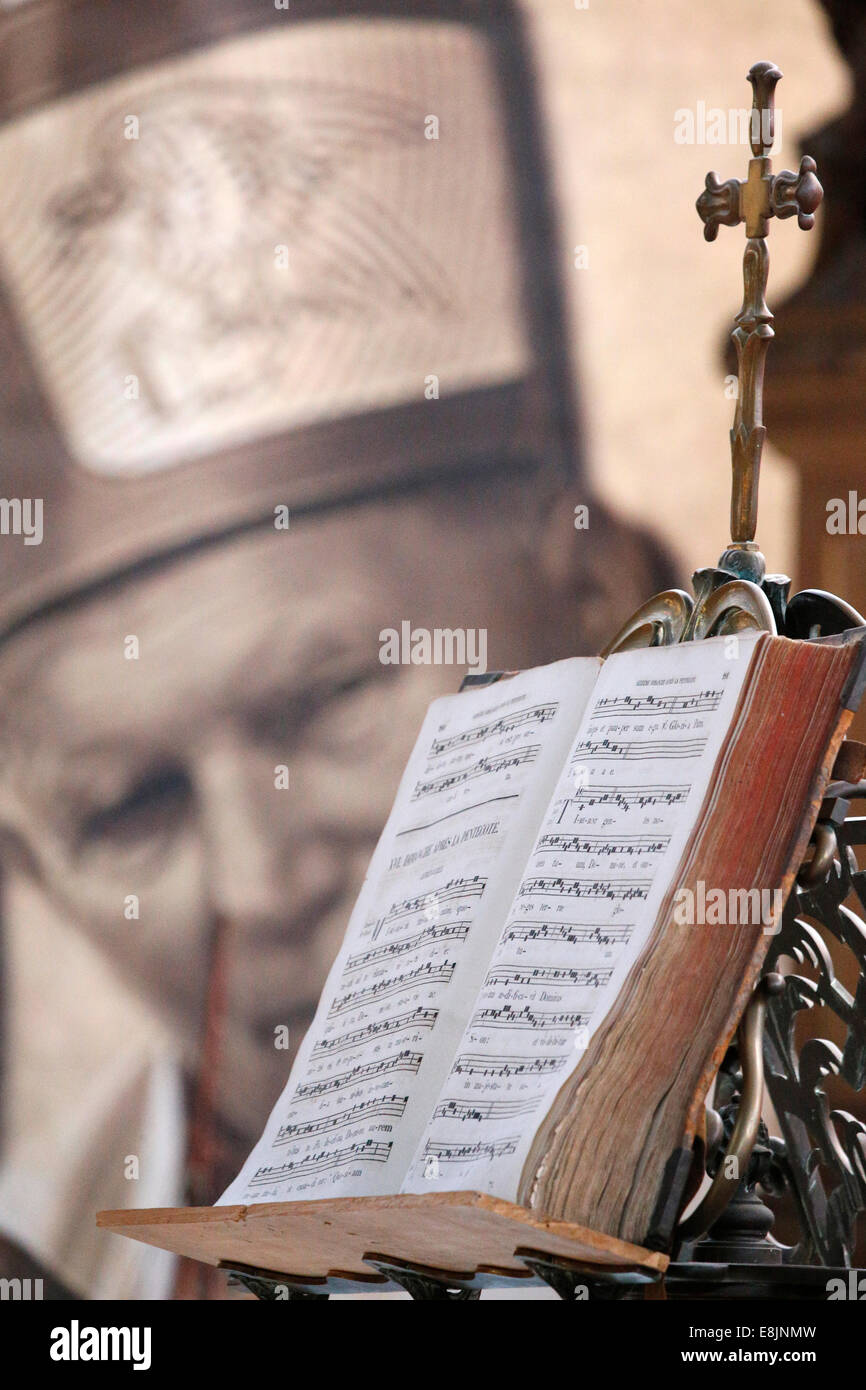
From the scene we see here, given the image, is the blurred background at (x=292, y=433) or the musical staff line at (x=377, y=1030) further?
the blurred background at (x=292, y=433)

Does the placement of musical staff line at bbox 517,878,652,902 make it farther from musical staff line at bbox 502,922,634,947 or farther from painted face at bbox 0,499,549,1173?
painted face at bbox 0,499,549,1173

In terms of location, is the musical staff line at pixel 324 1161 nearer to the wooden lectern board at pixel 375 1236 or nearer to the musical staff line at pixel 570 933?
the wooden lectern board at pixel 375 1236

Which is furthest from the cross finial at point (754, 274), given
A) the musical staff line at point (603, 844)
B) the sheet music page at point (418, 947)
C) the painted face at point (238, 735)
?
the painted face at point (238, 735)

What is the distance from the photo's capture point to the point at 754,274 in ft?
4.54

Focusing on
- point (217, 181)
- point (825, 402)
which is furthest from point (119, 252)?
point (825, 402)

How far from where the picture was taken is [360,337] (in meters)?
3.95

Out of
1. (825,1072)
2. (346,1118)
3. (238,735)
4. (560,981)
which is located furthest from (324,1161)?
(238,735)

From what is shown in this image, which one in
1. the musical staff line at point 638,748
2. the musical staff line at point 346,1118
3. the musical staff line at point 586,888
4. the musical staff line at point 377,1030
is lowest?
the musical staff line at point 346,1118

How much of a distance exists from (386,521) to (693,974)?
291 cm

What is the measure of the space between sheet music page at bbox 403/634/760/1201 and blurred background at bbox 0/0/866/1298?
8.47ft

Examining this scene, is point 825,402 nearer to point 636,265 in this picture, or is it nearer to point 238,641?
point 636,265

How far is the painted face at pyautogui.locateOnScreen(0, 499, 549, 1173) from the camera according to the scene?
3771mm

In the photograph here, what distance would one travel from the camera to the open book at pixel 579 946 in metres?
1.02

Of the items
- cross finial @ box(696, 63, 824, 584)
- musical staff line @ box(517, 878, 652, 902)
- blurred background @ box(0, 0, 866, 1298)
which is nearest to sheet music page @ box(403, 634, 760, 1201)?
musical staff line @ box(517, 878, 652, 902)
